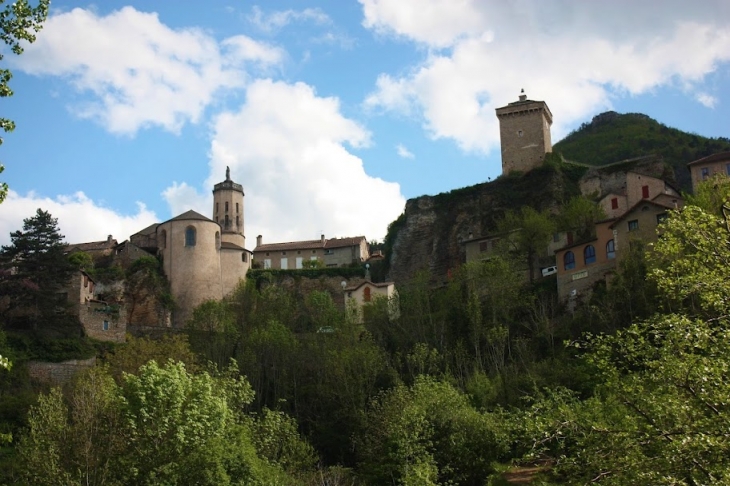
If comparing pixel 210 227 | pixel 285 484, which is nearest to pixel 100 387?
pixel 285 484

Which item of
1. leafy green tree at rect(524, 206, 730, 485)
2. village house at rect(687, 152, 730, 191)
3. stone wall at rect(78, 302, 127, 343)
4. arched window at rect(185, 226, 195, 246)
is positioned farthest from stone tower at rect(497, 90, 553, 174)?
leafy green tree at rect(524, 206, 730, 485)

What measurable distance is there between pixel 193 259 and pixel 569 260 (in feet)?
103

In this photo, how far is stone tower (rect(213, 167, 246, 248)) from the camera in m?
91.8

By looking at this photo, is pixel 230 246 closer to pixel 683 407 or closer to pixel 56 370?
pixel 56 370

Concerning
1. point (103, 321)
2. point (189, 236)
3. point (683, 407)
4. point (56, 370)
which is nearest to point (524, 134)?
point (189, 236)

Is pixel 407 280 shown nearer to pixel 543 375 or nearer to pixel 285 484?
pixel 543 375

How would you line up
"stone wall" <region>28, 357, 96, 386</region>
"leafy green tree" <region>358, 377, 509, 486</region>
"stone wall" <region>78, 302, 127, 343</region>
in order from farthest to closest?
"stone wall" <region>78, 302, 127, 343</region> → "stone wall" <region>28, 357, 96, 386</region> → "leafy green tree" <region>358, 377, 509, 486</region>

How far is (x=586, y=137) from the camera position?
374 ft

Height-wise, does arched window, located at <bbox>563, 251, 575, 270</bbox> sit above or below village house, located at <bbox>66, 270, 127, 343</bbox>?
above

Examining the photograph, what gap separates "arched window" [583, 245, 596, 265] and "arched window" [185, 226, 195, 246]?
108ft

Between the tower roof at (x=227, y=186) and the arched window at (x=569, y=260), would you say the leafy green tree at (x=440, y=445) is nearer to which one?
the arched window at (x=569, y=260)

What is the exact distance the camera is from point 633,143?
10069 centimetres

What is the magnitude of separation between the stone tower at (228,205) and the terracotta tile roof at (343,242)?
995 centimetres

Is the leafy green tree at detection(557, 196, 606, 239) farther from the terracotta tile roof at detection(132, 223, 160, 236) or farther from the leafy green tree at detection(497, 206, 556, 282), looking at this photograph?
the terracotta tile roof at detection(132, 223, 160, 236)
